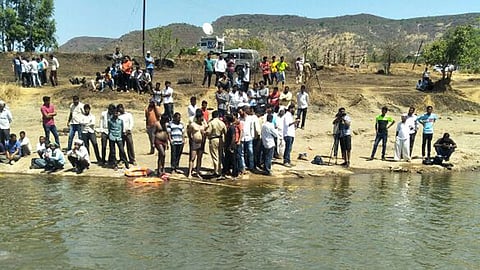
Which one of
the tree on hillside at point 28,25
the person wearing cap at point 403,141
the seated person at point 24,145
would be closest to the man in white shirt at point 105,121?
the seated person at point 24,145

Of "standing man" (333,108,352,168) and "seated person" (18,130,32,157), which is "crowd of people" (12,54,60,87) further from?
"standing man" (333,108,352,168)

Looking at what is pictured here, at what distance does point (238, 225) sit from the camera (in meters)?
10.4

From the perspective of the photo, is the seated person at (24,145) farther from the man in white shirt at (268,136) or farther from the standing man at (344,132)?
the standing man at (344,132)

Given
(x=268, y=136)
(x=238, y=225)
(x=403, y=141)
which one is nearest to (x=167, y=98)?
(x=268, y=136)

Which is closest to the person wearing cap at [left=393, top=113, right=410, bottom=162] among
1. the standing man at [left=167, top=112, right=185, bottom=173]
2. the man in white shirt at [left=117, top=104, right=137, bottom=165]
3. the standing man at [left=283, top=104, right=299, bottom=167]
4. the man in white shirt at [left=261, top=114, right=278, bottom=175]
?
the standing man at [left=283, top=104, right=299, bottom=167]

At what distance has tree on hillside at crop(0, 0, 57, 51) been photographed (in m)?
60.0

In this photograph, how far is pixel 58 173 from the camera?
14.8 metres

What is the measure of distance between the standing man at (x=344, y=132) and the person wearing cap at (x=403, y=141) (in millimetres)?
1626

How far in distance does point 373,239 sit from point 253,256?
2.24m

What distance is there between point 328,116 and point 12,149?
13.4m

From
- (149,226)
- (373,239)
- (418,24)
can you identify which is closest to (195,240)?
(149,226)

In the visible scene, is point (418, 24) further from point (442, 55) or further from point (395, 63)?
point (442, 55)

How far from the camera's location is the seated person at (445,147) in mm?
16781

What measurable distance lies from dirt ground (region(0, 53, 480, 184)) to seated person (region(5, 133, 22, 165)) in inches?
7.4
